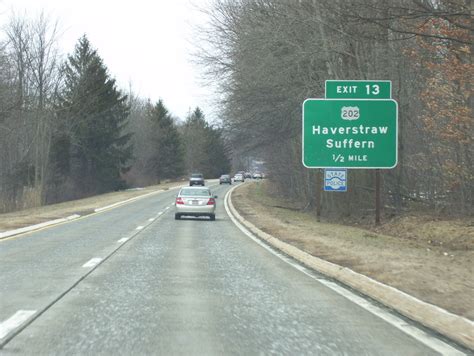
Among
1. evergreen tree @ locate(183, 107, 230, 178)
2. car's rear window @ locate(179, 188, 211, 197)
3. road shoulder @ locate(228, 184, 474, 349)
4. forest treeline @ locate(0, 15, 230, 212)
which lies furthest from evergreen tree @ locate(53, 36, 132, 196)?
evergreen tree @ locate(183, 107, 230, 178)

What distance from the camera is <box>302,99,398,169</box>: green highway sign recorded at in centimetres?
2023

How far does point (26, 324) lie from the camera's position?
6.26 m

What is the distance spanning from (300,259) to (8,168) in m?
42.2

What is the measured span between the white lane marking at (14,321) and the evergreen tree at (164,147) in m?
84.7

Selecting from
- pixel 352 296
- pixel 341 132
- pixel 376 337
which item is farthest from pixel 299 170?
pixel 376 337

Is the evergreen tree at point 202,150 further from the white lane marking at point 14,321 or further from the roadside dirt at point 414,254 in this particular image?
the white lane marking at point 14,321

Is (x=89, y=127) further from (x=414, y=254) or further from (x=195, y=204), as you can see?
(x=414, y=254)

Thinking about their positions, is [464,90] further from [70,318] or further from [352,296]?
[70,318]

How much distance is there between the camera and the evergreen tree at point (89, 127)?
5681 cm

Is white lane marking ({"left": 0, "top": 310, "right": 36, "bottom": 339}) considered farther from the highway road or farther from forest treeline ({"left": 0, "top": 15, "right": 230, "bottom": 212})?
forest treeline ({"left": 0, "top": 15, "right": 230, "bottom": 212})

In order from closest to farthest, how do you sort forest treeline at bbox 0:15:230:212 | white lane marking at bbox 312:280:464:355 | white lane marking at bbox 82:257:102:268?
white lane marking at bbox 312:280:464:355
white lane marking at bbox 82:257:102:268
forest treeline at bbox 0:15:230:212

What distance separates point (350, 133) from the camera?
20.6 meters

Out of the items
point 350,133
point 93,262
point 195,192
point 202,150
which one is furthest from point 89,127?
point 202,150

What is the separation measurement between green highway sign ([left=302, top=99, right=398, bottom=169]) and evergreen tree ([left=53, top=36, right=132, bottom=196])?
38.3 m
